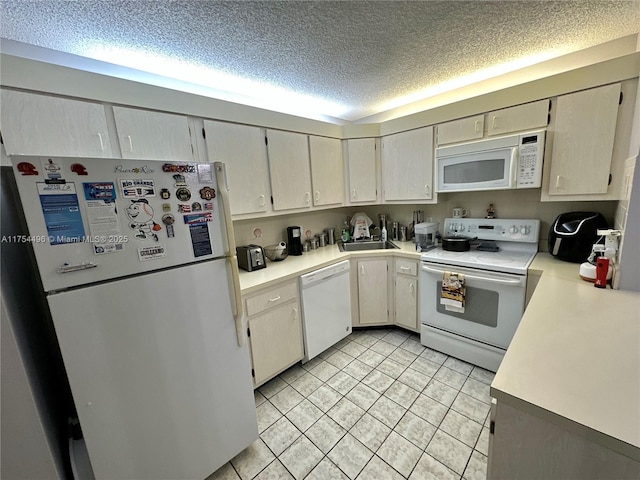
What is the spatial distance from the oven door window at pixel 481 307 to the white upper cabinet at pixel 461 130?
127 centimetres

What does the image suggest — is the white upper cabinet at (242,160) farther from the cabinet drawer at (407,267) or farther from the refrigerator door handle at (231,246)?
the cabinet drawer at (407,267)

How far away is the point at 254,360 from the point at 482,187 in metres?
2.25

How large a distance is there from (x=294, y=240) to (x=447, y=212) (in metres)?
1.63

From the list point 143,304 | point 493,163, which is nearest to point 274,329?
point 143,304

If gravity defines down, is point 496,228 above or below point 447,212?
below

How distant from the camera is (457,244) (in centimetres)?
228

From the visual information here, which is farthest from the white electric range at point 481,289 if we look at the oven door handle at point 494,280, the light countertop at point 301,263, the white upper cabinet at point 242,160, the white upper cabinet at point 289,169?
the white upper cabinet at point 242,160

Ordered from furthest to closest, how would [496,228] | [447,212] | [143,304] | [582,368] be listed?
[447,212]
[496,228]
[143,304]
[582,368]

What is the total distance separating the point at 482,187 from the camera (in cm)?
208

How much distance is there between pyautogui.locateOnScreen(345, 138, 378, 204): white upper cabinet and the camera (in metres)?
2.69

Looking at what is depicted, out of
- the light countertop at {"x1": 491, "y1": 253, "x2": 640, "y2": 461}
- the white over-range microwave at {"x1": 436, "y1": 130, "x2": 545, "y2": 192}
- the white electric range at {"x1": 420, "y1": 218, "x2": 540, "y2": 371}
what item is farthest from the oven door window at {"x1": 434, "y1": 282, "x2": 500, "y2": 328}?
the white over-range microwave at {"x1": 436, "y1": 130, "x2": 545, "y2": 192}

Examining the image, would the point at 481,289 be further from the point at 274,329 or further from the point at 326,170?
the point at 326,170

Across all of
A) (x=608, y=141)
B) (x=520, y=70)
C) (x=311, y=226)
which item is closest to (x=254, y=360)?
(x=311, y=226)

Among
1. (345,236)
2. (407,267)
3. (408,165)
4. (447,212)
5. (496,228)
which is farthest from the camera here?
(345,236)
